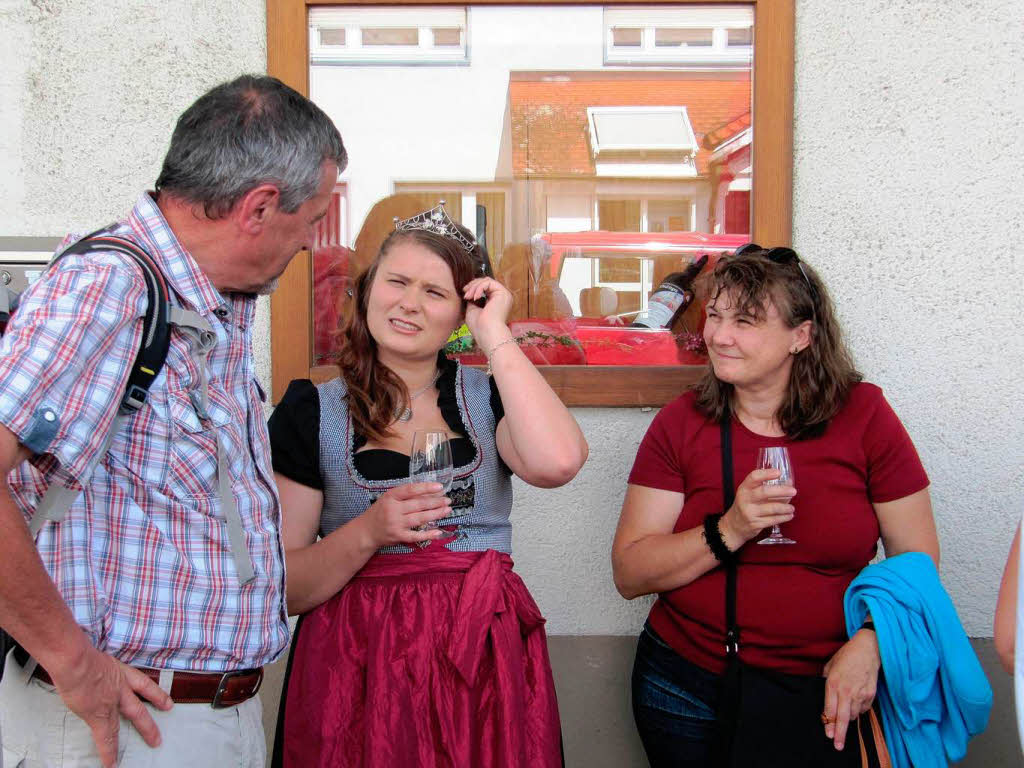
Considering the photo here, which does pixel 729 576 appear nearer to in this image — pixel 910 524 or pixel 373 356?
pixel 910 524

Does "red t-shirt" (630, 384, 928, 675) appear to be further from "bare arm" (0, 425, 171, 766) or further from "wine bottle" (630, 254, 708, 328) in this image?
"bare arm" (0, 425, 171, 766)

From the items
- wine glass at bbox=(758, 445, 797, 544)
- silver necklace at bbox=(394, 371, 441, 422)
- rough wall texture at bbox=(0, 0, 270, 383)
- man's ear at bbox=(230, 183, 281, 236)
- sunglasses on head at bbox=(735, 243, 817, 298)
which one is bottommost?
wine glass at bbox=(758, 445, 797, 544)

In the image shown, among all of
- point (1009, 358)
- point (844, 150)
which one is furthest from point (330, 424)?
point (1009, 358)

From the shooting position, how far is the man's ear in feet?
5.23

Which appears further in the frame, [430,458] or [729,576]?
[729,576]

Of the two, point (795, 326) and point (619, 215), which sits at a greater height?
point (619, 215)

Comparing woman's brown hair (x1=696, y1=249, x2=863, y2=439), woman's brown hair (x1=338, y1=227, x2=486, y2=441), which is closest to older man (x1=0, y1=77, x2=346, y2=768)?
woman's brown hair (x1=338, y1=227, x2=486, y2=441)

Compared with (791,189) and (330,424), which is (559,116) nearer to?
(791,189)

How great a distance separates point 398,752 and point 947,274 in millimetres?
2423

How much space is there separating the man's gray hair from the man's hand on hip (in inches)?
29.7

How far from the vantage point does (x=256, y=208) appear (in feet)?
5.29

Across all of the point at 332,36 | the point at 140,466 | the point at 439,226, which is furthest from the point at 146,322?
the point at 332,36

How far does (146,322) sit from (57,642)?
0.49 metres

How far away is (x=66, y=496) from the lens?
1402mm
